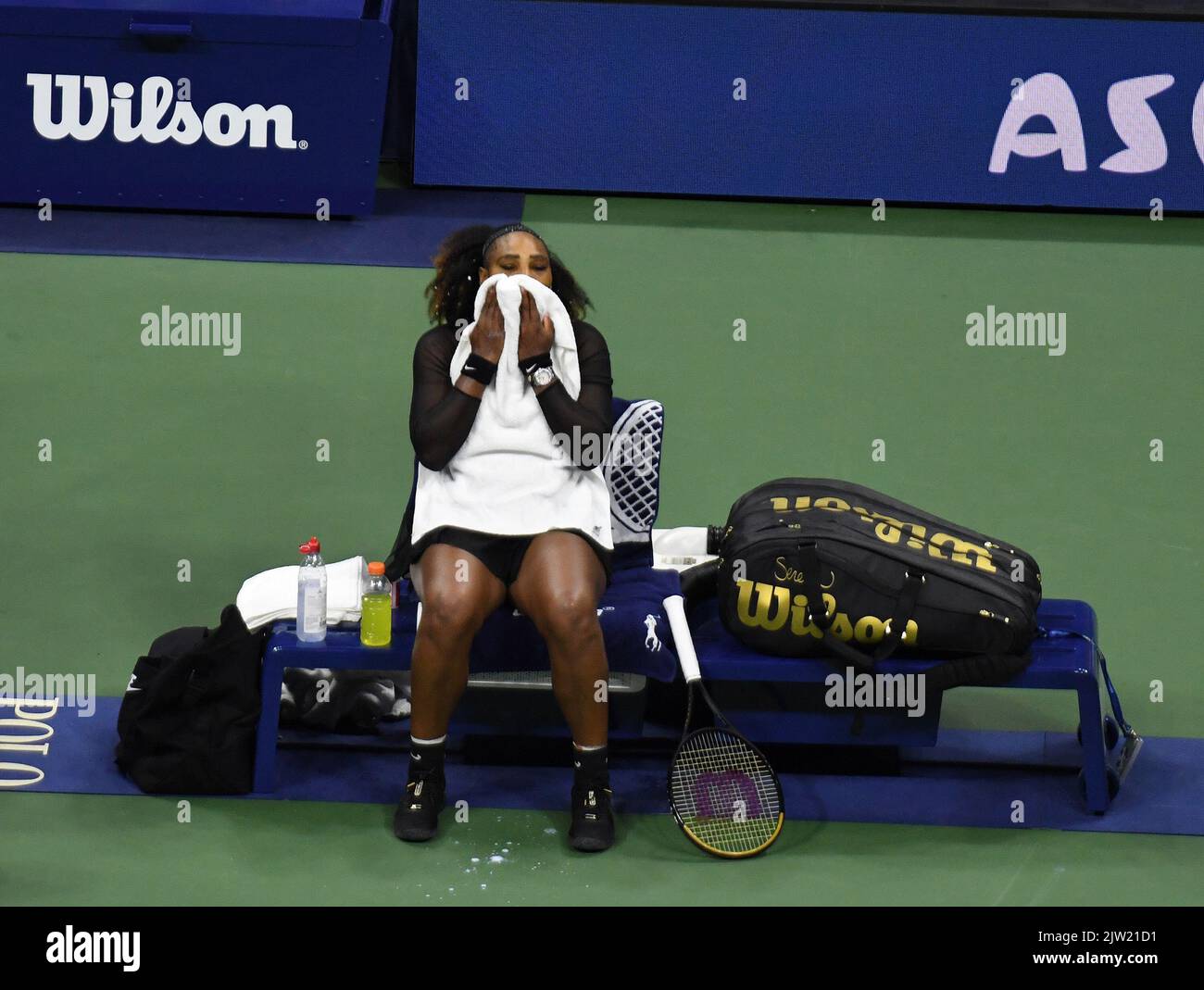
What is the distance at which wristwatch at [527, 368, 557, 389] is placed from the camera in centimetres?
500

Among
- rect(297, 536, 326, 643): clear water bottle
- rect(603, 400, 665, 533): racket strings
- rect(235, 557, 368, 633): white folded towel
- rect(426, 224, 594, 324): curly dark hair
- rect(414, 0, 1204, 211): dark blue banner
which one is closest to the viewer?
rect(297, 536, 326, 643): clear water bottle

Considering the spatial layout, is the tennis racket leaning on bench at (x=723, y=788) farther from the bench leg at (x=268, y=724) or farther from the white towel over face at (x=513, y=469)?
the bench leg at (x=268, y=724)

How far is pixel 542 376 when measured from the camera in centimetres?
500

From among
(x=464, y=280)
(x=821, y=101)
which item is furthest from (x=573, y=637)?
(x=821, y=101)

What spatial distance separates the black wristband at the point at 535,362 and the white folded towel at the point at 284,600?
2.63 feet

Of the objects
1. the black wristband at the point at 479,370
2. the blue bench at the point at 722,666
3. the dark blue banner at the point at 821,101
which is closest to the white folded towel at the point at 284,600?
the blue bench at the point at 722,666

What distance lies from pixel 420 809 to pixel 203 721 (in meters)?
0.69

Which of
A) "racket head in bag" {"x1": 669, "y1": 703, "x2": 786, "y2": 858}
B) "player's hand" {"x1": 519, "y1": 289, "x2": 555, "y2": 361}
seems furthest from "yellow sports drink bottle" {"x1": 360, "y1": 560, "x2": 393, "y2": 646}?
"racket head in bag" {"x1": 669, "y1": 703, "x2": 786, "y2": 858}

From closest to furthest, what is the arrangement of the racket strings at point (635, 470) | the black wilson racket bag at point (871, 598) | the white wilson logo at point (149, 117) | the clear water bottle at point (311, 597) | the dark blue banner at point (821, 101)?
the black wilson racket bag at point (871, 598), the clear water bottle at point (311, 597), the racket strings at point (635, 470), the white wilson logo at point (149, 117), the dark blue banner at point (821, 101)

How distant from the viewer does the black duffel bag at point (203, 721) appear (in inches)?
195

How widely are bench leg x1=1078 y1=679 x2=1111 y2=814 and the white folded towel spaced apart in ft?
6.76

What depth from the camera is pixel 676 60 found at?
963cm

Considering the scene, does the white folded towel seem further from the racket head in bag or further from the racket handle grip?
the racket head in bag

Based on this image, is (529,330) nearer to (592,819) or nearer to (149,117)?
(592,819)
